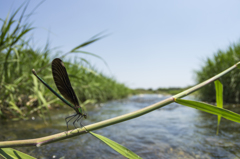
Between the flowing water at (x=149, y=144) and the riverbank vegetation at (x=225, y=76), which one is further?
the riverbank vegetation at (x=225, y=76)

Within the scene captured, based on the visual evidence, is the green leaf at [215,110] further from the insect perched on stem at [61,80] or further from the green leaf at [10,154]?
the green leaf at [10,154]

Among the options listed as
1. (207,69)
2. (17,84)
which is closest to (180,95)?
(17,84)

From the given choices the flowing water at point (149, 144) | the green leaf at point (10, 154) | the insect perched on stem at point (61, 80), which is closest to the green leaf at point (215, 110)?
the insect perched on stem at point (61, 80)

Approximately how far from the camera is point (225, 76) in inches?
188

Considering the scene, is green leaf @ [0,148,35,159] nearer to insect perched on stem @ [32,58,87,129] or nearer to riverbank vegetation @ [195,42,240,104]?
Answer: insect perched on stem @ [32,58,87,129]

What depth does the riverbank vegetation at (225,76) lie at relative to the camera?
463cm

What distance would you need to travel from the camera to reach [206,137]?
189cm

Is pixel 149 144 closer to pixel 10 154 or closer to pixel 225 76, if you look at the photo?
pixel 10 154

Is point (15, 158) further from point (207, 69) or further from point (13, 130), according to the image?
point (207, 69)

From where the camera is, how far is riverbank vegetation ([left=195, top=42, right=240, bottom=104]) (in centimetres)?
463

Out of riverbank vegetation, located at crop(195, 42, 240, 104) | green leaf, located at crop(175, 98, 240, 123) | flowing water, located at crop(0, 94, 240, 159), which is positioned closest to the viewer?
green leaf, located at crop(175, 98, 240, 123)

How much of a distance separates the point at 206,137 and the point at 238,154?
478 mm

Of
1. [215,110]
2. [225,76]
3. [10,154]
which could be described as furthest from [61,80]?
[225,76]

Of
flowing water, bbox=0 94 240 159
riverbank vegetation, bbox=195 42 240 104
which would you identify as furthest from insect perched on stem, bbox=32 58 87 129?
riverbank vegetation, bbox=195 42 240 104
